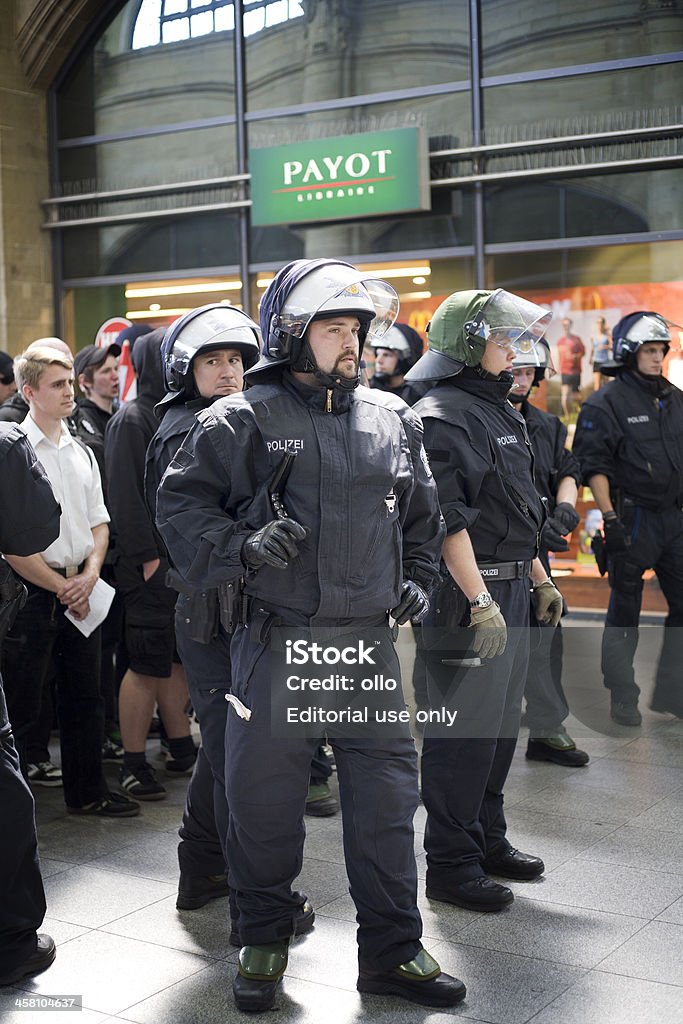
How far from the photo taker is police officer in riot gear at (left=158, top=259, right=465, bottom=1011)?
347 cm

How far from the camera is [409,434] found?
3754 millimetres

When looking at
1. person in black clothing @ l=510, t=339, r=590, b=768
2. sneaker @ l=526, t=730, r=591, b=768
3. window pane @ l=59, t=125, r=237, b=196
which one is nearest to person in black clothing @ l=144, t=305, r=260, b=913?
person in black clothing @ l=510, t=339, r=590, b=768

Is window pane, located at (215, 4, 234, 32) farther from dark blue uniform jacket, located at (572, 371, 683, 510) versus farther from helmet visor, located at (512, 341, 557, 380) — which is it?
helmet visor, located at (512, 341, 557, 380)

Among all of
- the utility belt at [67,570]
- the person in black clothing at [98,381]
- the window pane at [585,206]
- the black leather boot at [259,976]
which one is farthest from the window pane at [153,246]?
the black leather boot at [259,976]

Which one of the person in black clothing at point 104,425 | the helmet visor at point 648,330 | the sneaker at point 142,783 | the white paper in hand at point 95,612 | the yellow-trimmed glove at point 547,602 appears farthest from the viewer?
the helmet visor at point 648,330

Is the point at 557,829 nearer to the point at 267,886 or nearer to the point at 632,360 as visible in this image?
the point at 267,886

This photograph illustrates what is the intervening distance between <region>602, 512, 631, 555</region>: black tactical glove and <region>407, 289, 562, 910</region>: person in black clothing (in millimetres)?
2539

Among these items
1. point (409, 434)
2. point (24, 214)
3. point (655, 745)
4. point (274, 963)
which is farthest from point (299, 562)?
point (24, 214)

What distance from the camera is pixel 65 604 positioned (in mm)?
5273

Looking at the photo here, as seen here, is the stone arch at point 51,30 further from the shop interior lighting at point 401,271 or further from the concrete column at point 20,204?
the shop interior lighting at point 401,271

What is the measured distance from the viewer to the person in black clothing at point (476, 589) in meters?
4.27

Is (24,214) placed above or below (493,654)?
above

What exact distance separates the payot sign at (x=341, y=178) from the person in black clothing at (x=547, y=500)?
505cm

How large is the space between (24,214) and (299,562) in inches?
408
